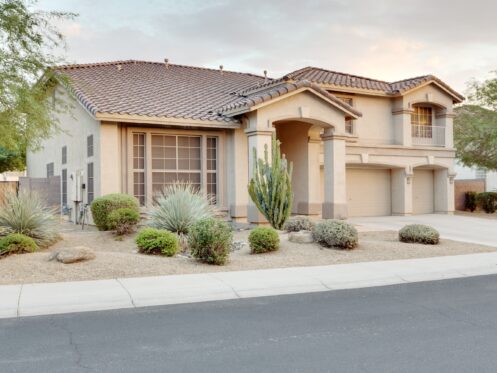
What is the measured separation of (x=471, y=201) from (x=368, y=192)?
806 cm

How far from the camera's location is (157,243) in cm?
1225

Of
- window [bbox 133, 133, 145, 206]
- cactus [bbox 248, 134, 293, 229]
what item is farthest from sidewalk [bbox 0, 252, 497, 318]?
window [bbox 133, 133, 145, 206]

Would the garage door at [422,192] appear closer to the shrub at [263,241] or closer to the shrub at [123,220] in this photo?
the shrub at [263,241]

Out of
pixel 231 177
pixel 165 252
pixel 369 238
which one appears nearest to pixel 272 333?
pixel 165 252

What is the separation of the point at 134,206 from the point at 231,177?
4512 mm

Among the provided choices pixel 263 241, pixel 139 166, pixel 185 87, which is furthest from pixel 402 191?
pixel 263 241

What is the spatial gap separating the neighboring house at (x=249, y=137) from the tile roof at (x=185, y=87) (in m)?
0.06

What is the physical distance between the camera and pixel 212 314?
766cm

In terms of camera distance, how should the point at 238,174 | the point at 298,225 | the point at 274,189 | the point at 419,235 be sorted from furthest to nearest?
the point at 238,174, the point at 274,189, the point at 298,225, the point at 419,235

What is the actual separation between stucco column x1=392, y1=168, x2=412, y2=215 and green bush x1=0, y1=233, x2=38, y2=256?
1818 cm

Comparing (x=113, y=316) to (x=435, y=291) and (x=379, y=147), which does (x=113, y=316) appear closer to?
(x=435, y=291)

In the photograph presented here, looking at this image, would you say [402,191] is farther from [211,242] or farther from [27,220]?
[27,220]

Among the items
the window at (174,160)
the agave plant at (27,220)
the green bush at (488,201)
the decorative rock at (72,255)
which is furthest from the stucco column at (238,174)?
the green bush at (488,201)

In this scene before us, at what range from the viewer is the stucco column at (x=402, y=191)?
2538 centimetres
